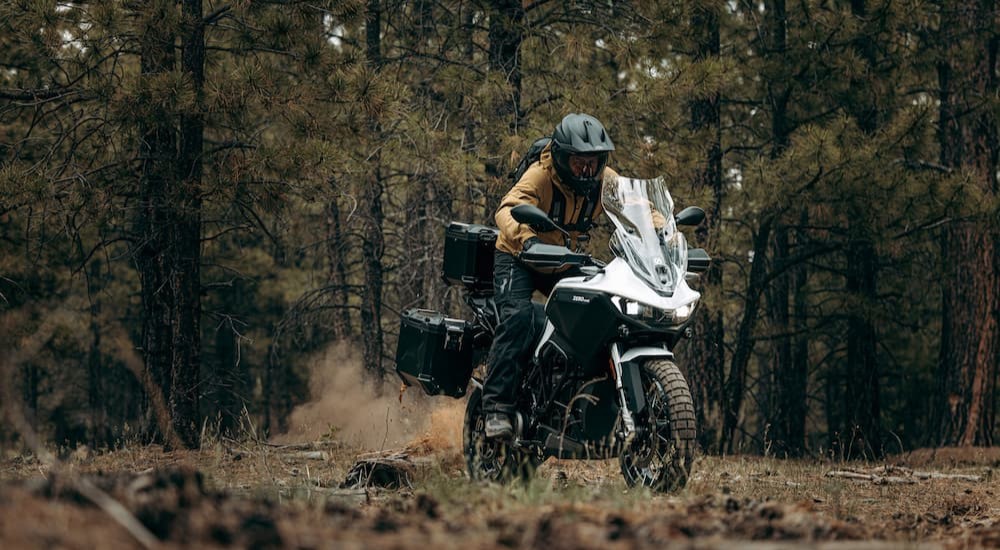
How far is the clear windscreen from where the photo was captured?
6586 mm

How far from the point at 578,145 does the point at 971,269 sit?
447 inches

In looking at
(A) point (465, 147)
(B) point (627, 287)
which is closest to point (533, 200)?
(B) point (627, 287)

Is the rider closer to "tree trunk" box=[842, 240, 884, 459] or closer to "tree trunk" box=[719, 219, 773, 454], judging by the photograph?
"tree trunk" box=[719, 219, 773, 454]

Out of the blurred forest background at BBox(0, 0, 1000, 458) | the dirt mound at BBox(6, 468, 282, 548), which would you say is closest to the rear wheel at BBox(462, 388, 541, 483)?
the blurred forest background at BBox(0, 0, 1000, 458)

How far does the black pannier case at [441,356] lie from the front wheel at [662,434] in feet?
5.25

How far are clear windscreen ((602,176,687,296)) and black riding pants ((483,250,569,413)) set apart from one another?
535 mm

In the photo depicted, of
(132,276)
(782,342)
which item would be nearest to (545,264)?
(782,342)

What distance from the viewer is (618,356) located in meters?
6.43

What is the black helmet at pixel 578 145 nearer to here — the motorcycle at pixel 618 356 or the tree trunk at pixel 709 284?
the motorcycle at pixel 618 356

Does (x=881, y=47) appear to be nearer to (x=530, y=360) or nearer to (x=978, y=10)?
(x=978, y=10)

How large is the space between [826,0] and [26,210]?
501 inches

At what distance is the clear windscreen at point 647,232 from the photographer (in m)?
6.59

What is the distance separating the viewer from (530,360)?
7.10m

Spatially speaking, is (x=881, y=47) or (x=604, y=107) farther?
(x=881, y=47)
